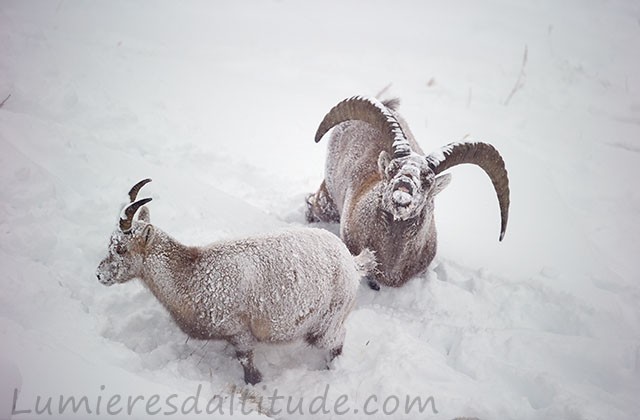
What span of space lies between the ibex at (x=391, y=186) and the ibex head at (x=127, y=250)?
2.51m

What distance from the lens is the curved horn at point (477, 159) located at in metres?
5.22

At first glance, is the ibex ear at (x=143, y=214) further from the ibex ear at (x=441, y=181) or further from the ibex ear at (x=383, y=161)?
the ibex ear at (x=441, y=181)

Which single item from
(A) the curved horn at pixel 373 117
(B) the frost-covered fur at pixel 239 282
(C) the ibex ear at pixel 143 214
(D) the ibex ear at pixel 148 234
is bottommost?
(B) the frost-covered fur at pixel 239 282

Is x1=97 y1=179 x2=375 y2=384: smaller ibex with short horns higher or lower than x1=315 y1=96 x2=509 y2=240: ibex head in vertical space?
lower

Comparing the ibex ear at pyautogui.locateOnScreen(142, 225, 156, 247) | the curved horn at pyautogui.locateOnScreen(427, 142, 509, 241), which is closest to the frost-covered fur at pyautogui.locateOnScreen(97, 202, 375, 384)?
the ibex ear at pyautogui.locateOnScreen(142, 225, 156, 247)

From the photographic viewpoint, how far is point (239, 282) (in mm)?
3941

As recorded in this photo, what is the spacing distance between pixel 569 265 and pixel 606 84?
8570mm

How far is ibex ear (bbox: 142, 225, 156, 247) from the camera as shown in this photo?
3.92m

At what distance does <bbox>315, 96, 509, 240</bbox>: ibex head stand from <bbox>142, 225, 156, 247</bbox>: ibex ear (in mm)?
2423

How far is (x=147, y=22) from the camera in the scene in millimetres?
12000

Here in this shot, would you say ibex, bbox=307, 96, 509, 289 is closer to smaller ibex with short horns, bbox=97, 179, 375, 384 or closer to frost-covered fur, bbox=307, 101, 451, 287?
frost-covered fur, bbox=307, 101, 451, 287

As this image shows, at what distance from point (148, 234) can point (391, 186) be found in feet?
8.26

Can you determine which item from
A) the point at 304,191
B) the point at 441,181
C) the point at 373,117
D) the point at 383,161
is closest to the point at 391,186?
the point at 383,161

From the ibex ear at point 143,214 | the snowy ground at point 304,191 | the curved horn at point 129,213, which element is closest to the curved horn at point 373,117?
the snowy ground at point 304,191
